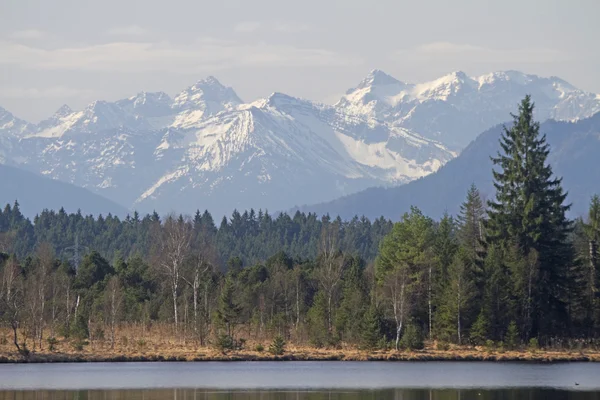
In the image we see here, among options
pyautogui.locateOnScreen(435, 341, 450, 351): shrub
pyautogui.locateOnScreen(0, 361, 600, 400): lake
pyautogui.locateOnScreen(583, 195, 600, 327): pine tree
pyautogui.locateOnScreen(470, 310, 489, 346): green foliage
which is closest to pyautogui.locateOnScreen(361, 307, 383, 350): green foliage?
pyautogui.locateOnScreen(435, 341, 450, 351): shrub

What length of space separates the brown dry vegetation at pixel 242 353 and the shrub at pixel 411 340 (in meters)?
0.66

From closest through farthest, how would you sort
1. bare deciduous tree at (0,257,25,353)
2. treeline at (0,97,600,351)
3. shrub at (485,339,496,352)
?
bare deciduous tree at (0,257,25,353) < shrub at (485,339,496,352) < treeline at (0,97,600,351)

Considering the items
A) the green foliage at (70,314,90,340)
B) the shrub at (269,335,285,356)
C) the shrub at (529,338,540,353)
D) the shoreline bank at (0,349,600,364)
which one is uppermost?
the green foliage at (70,314,90,340)

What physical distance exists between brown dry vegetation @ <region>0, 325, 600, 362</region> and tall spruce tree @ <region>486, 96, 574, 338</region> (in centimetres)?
497

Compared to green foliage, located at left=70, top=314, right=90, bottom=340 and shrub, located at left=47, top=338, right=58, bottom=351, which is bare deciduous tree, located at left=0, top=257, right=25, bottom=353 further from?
green foliage, located at left=70, top=314, right=90, bottom=340

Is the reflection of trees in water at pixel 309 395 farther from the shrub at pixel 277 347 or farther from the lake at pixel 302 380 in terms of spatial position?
the shrub at pixel 277 347

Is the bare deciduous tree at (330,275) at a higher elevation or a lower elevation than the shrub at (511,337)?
higher

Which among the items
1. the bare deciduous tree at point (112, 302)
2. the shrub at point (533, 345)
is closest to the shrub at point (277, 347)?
the bare deciduous tree at point (112, 302)

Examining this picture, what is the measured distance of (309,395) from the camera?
242 ft

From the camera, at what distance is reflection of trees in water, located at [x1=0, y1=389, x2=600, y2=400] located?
71.9 m

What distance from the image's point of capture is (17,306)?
10394 centimetres

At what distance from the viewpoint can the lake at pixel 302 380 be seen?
243 feet

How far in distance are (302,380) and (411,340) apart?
75.3 feet

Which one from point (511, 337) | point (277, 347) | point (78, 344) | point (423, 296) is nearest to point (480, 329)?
point (511, 337)
